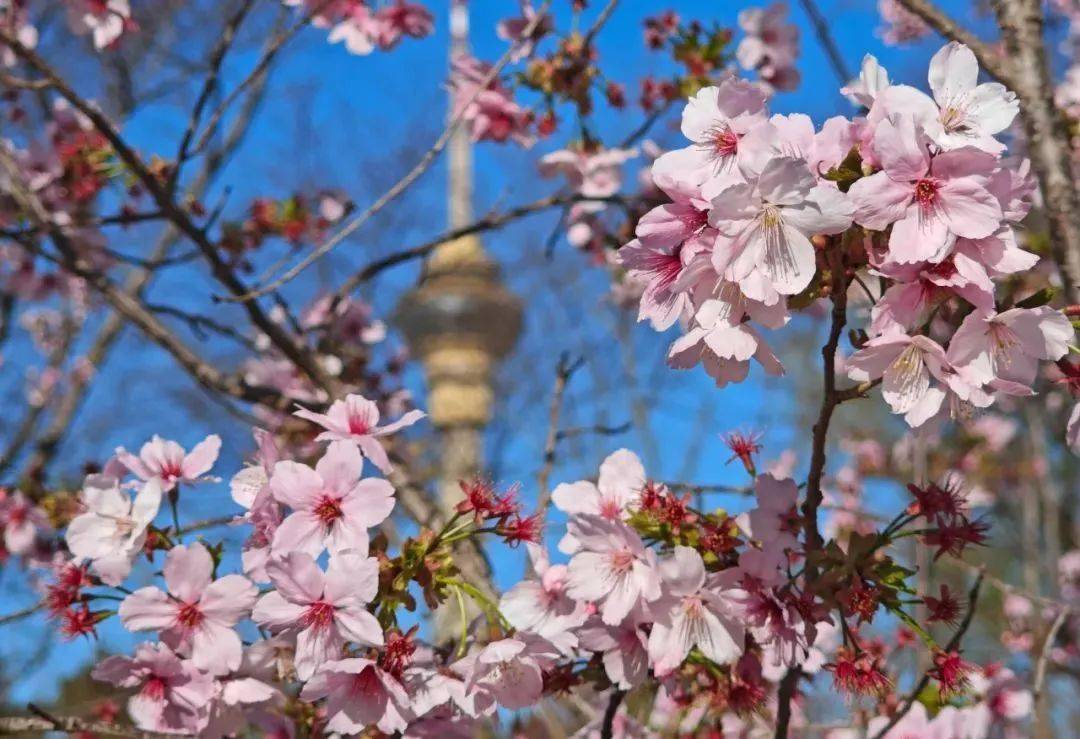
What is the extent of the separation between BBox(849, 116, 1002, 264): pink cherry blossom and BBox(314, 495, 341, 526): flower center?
0.66 meters

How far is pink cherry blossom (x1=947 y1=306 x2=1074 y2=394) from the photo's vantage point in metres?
1.06

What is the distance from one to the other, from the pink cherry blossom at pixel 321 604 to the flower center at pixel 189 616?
148 millimetres

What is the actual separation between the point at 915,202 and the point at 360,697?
0.81 meters

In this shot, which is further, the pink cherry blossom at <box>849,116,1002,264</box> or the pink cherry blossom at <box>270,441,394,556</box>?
the pink cherry blossom at <box>270,441,394,556</box>

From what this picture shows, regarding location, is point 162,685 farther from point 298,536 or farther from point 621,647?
point 621,647

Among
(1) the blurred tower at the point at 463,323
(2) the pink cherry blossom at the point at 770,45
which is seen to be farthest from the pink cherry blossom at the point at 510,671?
(1) the blurred tower at the point at 463,323

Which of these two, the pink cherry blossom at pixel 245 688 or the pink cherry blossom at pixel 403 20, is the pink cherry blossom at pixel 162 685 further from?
the pink cherry blossom at pixel 403 20

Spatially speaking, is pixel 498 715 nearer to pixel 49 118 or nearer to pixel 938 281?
pixel 938 281

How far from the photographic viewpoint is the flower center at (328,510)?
122cm

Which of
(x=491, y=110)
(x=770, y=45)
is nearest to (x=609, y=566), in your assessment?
(x=491, y=110)

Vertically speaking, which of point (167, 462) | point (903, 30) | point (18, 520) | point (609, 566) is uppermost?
point (903, 30)

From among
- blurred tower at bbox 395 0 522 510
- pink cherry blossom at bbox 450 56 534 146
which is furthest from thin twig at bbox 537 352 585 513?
blurred tower at bbox 395 0 522 510

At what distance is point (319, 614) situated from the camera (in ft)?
3.81

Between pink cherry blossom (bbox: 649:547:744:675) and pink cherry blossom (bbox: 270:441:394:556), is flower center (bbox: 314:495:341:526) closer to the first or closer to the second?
pink cherry blossom (bbox: 270:441:394:556)
